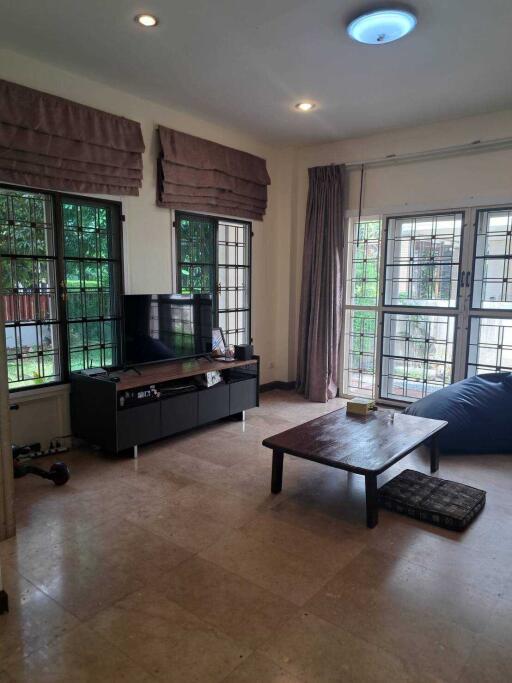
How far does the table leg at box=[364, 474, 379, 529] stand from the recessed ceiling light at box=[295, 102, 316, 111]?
3.09 meters

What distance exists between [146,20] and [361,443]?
274 centimetres

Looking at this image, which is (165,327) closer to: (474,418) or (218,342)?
(218,342)

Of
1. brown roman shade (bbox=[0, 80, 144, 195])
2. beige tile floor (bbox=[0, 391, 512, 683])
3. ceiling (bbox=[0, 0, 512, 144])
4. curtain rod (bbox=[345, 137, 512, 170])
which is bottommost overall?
beige tile floor (bbox=[0, 391, 512, 683])

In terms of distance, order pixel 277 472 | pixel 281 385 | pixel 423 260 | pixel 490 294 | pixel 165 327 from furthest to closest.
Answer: pixel 281 385 → pixel 423 260 → pixel 490 294 → pixel 165 327 → pixel 277 472

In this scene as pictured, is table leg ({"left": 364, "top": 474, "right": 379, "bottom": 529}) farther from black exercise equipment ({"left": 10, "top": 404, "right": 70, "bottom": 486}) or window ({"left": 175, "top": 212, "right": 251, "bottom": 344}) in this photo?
window ({"left": 175, "top": 212, "right": 251, "bottom": 344})

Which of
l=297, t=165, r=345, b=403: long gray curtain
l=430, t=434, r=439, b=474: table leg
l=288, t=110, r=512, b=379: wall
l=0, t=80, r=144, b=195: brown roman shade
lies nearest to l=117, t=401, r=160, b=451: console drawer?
l=0, t=80, r=144, b=195: brown roman shade

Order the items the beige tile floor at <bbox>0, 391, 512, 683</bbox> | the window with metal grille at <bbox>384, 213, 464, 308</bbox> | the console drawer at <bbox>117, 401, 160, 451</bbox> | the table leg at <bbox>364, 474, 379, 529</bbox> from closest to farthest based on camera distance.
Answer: the beige tile floor at <bbox>0, 391, 512, 683</bbox> → the table leg at <bbox>364, 474, 379, 529</bbox> → the console drawer at <bbox>117, 401, 160, 451</bbox> → the window with metal grille at <bbox>384, 213, 464, 308</bbox>

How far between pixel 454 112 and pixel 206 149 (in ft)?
7.31

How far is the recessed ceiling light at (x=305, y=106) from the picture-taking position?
400 cm

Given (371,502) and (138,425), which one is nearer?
(371,502)

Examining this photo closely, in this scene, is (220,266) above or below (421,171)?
below

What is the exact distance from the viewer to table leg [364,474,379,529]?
252 centimetres

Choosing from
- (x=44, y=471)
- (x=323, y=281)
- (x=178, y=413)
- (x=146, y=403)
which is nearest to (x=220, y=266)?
(x=323, y=281)

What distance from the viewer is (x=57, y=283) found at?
3484mm
